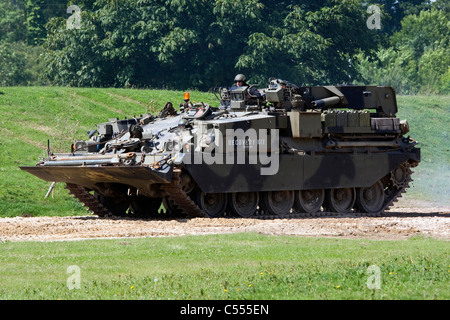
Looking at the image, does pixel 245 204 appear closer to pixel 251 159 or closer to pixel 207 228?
pixel 251 159

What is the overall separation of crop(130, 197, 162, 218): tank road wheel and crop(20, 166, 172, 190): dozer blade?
1866mm

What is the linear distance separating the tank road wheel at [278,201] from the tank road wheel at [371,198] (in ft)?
8.27

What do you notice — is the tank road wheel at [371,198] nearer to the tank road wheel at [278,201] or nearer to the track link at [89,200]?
the tank road wheel at [278,201]

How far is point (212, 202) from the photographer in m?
22.2

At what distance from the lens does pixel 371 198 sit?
1011 inches

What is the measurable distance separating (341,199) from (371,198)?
3.73ft

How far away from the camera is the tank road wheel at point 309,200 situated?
78.3 ft

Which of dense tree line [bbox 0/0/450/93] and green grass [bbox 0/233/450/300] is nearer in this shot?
green grass [bbox 0/233/450/300]

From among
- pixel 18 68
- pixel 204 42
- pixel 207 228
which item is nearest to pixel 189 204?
pixel 207 228

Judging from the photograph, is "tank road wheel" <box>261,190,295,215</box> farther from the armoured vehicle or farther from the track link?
the track link

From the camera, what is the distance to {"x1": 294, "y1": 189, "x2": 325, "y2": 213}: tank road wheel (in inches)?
940

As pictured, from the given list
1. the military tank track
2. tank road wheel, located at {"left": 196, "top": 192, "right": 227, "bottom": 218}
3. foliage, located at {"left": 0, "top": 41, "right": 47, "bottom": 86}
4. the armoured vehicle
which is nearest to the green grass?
the military tank track
